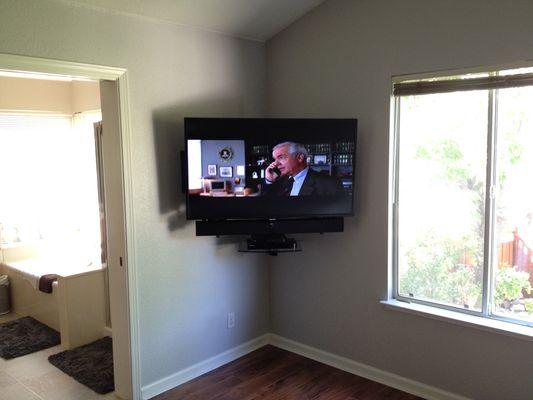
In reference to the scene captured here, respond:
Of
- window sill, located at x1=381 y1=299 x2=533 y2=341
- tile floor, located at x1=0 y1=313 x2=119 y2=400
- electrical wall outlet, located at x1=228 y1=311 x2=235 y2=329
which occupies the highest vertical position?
window sill, located at x1=381 y1=299 x2=533 y2=341

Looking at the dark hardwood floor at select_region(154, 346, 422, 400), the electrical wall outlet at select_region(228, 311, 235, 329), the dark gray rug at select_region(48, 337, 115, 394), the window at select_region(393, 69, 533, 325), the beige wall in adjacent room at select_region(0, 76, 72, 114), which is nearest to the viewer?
the window at select_region(393, 69, 533, 325)

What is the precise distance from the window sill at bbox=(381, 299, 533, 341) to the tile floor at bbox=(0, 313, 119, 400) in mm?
1979

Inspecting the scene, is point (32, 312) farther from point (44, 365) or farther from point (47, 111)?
point (47, 111)

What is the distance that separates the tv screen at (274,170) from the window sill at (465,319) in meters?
0.70

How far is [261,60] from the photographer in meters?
3.77

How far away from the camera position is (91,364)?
367 centimetres

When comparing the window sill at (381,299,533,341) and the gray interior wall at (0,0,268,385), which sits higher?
the gray interior wall at (0,0,268,385)

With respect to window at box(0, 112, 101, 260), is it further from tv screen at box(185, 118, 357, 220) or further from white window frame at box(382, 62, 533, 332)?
white window frame at box(382, 62, 533, 332)

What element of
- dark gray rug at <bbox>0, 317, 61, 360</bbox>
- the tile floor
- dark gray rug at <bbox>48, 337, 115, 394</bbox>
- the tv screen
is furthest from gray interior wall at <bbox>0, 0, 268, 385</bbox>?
dark gray rug at <bbox>0, 317, 61, 360</bbox>

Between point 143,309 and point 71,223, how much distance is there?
262 cm

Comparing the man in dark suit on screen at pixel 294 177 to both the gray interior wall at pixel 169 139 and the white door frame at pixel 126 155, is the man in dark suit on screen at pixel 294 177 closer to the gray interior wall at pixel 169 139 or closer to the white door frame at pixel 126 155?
the gray interior wall at pixel 169 139

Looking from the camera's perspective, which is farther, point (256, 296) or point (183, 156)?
point (256, 296)

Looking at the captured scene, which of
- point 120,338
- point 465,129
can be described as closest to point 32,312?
point 120,338

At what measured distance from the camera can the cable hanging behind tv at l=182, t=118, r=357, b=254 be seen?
3.10 m
